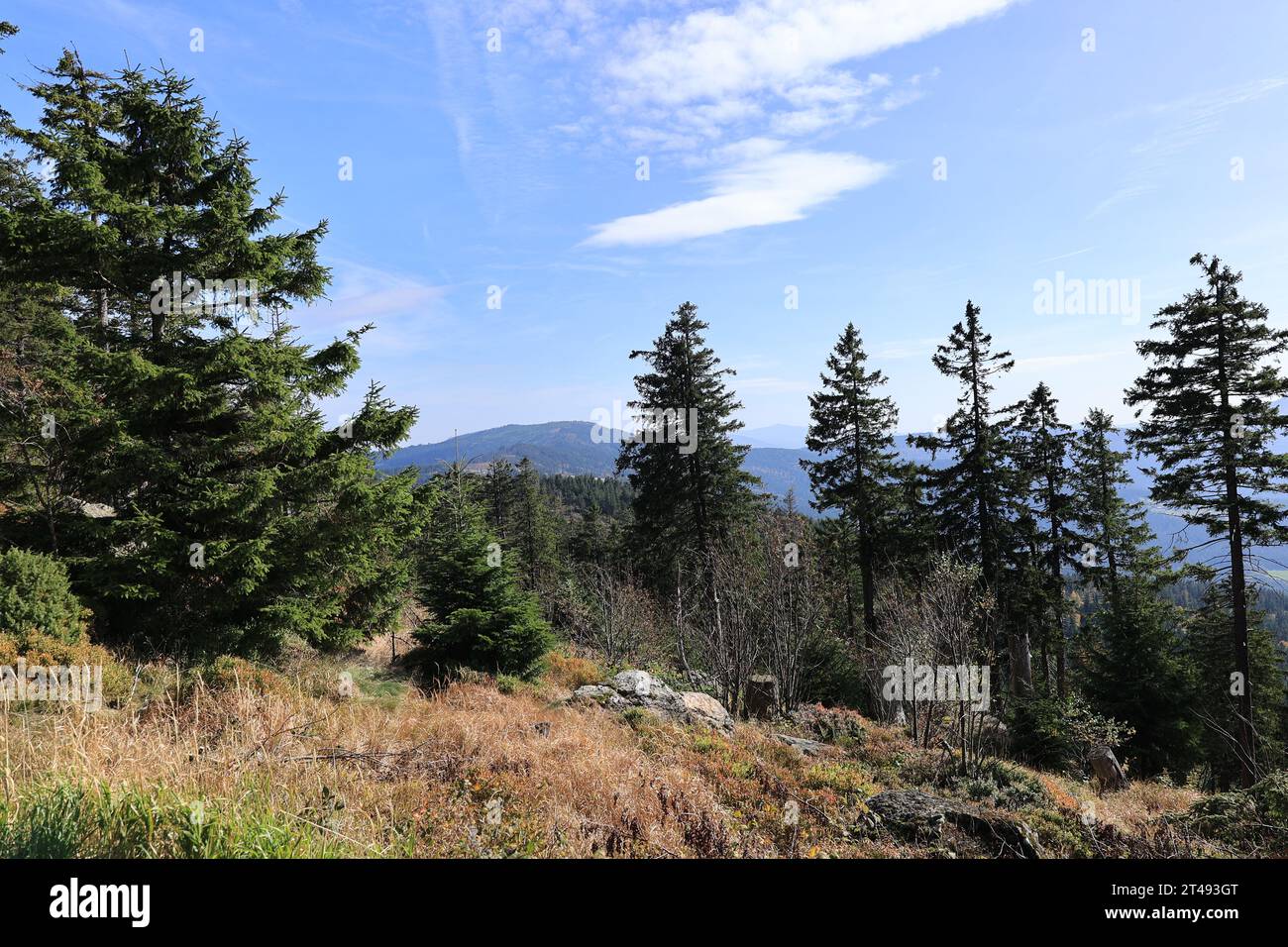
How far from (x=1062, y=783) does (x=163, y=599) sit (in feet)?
62.0

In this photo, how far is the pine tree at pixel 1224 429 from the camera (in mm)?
14812

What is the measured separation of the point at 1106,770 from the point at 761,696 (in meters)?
9.08

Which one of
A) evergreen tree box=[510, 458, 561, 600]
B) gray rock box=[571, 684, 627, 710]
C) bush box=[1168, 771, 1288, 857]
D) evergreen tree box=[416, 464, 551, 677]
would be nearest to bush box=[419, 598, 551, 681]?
evergreen tree box=[416, 464, 551, 677]

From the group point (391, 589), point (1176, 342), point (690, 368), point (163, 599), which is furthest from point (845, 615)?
point (163, 599)

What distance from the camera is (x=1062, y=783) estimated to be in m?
13.7

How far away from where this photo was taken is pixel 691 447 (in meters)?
22.8

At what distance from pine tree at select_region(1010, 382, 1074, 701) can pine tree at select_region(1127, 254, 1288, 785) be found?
4691 millimetres

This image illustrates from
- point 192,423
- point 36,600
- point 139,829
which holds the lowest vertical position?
point 139,829

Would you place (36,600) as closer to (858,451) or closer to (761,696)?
(761,696)

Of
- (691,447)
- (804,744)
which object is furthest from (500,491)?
(804,744)

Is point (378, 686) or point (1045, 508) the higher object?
point (1045, 508)

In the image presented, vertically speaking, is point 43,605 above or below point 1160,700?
above

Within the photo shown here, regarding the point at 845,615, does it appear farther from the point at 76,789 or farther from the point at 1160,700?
the point at 76,789

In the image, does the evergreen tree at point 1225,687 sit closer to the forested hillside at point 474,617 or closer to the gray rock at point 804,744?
the forested hillside at point 474,617
